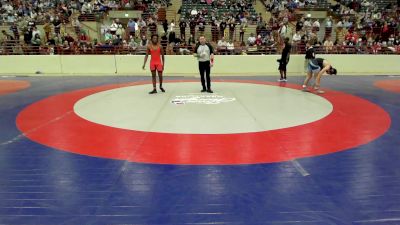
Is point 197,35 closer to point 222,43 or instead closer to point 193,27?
point 193,27

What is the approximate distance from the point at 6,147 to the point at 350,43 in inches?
632

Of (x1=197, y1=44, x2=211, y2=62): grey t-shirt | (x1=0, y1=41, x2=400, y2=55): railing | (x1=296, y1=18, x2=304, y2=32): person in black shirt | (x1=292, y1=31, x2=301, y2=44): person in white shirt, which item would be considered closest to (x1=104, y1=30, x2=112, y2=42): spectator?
(x1=0, y1=41, x2=400, y2=55): railing

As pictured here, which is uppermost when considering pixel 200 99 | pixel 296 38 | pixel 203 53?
pixel 296 38

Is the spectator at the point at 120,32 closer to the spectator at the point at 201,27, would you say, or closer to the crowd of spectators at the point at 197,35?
the crowd of spectators at the point at 197,35

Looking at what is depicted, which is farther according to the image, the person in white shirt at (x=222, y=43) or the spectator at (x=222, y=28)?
the spectator at (x=222, y=28)

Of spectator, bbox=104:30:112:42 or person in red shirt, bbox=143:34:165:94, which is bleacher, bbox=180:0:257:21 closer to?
spectator, bbox=104:30:112:42

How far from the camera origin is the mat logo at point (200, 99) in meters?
8.77

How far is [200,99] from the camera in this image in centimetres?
915

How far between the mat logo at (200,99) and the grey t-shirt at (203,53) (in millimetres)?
1092

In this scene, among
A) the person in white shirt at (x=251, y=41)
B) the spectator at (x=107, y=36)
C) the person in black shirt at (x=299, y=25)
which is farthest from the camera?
the person in black shirt at (x=299, y=25)

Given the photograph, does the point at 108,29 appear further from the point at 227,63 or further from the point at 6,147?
the point at 6,147

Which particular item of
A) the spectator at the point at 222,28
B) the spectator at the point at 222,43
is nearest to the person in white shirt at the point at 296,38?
the spectator at the point at 222,43

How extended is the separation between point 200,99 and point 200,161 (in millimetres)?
4477

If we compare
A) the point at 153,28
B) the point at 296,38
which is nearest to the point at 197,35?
the point at 153,28
